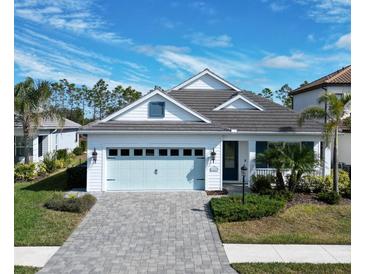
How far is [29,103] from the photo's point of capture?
21.2 m

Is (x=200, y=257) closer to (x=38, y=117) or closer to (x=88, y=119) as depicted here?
(x=38, y=117)

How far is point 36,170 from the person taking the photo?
22.6 m

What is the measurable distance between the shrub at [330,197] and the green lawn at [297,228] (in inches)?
24.3

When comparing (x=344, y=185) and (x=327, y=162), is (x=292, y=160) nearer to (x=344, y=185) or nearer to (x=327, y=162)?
(x=344, y=185)

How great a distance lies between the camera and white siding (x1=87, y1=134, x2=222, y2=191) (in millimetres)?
16547

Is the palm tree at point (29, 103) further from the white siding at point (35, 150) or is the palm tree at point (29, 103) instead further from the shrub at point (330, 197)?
the shrub at point (330, 197)

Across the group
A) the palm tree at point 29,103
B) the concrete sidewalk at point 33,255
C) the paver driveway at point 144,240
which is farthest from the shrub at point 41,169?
the concrete sidewalk at point 33,255

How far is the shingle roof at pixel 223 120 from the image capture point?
55.2 ft

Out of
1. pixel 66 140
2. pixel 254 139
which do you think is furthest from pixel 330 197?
pixel 66 140

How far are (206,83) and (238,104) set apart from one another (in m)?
3.23

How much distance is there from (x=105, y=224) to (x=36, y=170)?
12769mm

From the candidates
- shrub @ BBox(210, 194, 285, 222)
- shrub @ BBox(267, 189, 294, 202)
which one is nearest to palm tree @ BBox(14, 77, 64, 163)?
shrub @ BBox(210, 194, 285, 222)

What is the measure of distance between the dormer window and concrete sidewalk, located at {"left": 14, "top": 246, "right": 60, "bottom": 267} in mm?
8989
